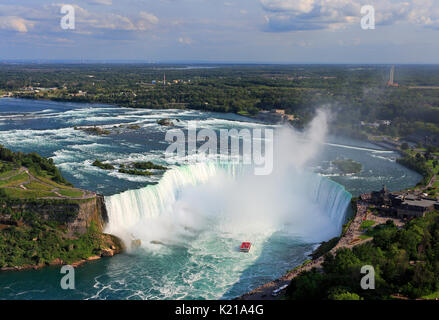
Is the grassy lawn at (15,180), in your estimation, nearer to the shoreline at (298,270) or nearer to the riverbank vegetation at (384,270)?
the shoreline at (298,270)

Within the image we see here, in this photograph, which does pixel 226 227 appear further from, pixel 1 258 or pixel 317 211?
pixel 1 258

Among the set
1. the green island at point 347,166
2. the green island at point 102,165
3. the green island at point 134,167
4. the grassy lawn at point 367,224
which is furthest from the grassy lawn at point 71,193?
the green island at point 347,166

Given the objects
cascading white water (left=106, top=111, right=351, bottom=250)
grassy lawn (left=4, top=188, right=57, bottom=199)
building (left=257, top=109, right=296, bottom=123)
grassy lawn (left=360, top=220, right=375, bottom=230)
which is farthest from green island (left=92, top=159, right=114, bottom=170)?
building (left=257, top=109, right=296, bottom=123)

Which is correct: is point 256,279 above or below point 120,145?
below

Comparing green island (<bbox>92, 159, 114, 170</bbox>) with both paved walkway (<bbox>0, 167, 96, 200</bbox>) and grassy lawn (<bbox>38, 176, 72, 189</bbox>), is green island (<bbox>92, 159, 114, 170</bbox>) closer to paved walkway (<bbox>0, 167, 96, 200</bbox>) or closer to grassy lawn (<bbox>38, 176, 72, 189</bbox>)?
paved walkway (<bbox>0, 167, 96, 200</bbox>)

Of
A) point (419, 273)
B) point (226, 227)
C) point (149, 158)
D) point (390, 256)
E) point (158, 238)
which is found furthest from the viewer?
point (149, 158)
